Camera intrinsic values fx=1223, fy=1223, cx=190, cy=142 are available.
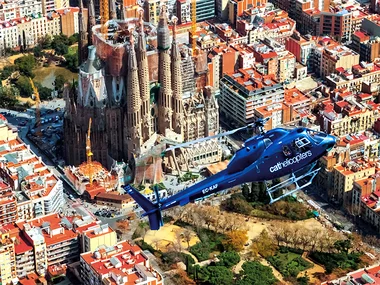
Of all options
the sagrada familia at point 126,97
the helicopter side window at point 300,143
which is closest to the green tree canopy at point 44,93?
the sagrada familia at point 126,97

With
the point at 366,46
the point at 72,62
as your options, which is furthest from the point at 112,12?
the point at 366,46

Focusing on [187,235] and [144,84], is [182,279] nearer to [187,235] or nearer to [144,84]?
[187,235]

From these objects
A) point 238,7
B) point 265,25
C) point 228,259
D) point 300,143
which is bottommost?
point 228,259

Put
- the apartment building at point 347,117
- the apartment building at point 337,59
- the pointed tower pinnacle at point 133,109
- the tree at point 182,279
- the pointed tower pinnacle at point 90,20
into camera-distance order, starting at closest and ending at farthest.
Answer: the tree at point 182,279, the pointed tower pinnacle at point 133,109, the pointed tower pinnacle at point 90,20, the apartment building at point 347,117, the apartment building at point 337,59

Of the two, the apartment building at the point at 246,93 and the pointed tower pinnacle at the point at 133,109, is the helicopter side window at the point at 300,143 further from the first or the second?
the apartment building at the point at 246,93

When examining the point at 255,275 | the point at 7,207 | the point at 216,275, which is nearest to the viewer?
the point at 255,275

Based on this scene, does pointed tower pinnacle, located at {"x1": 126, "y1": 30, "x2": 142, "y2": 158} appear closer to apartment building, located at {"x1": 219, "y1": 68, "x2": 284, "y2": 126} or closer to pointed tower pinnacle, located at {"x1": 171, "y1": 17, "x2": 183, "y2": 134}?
pointed tower pinnacle, located at {"x1": 171, "y1": 17, "x2": 183, "y2": 134}
